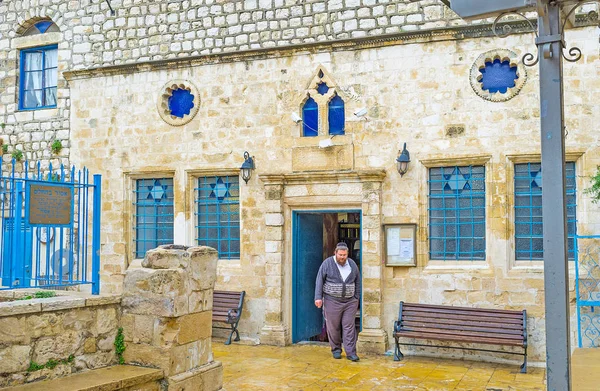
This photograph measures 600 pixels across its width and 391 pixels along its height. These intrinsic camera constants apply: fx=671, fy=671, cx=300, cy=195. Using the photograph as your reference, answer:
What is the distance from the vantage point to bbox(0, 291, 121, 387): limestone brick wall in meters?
4.86

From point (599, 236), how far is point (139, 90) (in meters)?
6.89

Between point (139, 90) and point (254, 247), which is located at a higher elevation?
point (139, 90)

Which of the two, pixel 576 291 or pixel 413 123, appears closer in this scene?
pixel 576 291

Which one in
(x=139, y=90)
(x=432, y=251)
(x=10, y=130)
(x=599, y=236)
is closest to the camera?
(x=599, y=236)

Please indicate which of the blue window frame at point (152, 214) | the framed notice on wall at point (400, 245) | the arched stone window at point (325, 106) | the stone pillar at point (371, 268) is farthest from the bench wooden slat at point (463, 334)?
the blue window frame at point (152, 214)

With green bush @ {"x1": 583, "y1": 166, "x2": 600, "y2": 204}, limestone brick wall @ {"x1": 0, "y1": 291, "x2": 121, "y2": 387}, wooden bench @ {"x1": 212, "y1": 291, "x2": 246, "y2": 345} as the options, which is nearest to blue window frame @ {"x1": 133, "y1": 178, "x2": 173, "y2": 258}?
wooden bench @ {"x1": 212, "y1": 291, "x2": 246, "y2": 345}

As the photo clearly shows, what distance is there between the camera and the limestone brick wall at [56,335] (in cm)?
486

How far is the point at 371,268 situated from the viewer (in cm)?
889

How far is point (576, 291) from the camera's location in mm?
7793

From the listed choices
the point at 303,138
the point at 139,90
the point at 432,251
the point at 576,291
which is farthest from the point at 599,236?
the point at 139,90

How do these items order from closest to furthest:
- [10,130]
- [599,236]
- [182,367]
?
1. [182,367]
2. [599,236]
3. [10,130]

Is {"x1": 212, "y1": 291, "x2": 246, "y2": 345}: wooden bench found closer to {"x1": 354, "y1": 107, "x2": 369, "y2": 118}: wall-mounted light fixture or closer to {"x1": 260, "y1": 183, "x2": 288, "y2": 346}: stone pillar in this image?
{"x1": 260, "y1": 183, "x2": 288, "y2": 346}: stone pillar

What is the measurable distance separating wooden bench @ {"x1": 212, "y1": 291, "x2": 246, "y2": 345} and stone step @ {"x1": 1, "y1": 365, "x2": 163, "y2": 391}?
369cm

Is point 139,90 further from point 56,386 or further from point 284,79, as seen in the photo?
point 56,386
